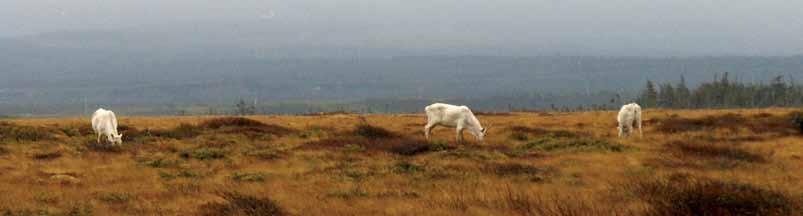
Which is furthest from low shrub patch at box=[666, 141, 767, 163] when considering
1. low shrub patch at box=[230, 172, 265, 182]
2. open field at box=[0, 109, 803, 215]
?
low shrub patch at box=[230, 172, 265, 182]

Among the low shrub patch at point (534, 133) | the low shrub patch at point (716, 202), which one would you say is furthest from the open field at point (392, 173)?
the low shrub patch at point (534, 133)

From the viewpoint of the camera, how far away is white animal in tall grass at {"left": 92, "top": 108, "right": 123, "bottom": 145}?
3019 cm

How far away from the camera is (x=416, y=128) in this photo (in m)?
42.2

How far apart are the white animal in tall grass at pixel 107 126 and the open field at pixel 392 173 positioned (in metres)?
0.64

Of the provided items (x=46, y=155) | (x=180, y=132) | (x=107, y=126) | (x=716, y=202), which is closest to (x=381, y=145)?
(x=107, y=126)

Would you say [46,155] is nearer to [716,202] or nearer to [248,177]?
[248,177]

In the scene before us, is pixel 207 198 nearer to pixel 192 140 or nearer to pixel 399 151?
pixel 399 151

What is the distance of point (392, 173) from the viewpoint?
1991cm

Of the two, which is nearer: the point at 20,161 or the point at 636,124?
the point at 20,161

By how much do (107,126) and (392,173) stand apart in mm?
15972

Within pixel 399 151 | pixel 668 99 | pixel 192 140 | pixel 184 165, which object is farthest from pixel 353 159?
pixel 668 99

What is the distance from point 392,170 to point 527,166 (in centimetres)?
361

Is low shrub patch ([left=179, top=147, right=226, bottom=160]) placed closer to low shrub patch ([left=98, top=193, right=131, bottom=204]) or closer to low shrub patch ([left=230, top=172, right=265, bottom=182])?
low shrub patch ([left=230, top=172, right=265, bottom=182])

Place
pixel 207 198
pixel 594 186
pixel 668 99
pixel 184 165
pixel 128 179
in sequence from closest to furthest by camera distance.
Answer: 1. pixel 207 198
2. pixel 594 186
3. pixel 128 179
4. pixel 184 165
5. pixel 668 99
